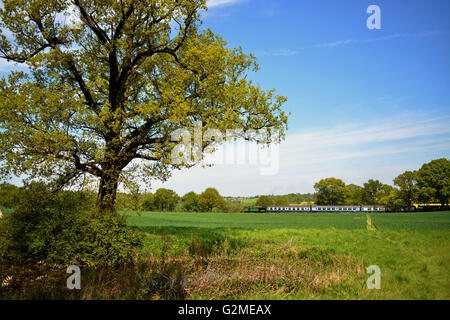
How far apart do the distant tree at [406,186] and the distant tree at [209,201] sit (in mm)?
44911

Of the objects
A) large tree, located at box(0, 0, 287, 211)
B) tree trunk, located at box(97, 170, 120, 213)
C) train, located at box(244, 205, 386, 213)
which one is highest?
large tree, located at box(0, 0, 287, 211)

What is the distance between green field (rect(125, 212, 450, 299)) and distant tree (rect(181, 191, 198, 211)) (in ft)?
193

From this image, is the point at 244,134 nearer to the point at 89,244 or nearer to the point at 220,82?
the point at 220,82

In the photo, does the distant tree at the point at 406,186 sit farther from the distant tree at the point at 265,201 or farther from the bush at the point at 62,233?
the bush at the point at 62,233

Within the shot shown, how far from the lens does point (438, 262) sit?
1504 centimetres

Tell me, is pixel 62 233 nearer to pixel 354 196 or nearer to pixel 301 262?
pixel 301 262

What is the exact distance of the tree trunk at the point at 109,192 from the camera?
54.4 ft

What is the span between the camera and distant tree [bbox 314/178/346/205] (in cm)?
10056

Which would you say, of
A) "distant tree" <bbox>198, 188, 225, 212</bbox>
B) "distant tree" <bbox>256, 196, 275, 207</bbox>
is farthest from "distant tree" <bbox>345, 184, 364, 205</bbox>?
"distant tree" <bbox>198, 188, 225, 212</bbox>

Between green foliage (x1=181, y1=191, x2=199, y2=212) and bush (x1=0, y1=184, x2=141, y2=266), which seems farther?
green foliage (x1=181, y1=191, x2=199, y2=212)

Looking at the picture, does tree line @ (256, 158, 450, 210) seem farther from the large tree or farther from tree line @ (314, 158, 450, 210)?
the large tree
